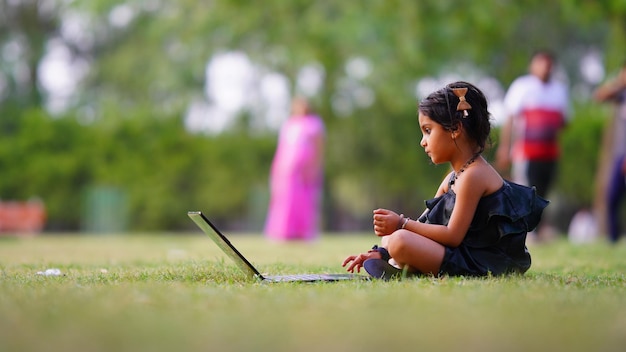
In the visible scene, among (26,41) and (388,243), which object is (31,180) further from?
(388,243)

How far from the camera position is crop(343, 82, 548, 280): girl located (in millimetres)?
4488

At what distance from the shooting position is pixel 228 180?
2117cm

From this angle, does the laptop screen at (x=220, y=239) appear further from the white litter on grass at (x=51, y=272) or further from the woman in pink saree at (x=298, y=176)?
the woman in pink saree at (x=298, y=176)

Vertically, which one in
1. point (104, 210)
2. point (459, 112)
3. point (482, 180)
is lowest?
point (104, 210)

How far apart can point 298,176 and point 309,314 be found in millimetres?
9856

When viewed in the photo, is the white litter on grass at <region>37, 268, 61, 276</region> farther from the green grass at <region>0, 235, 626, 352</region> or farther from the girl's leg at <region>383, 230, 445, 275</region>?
the girl's leg at <region>383, 230, 445, 275</region>

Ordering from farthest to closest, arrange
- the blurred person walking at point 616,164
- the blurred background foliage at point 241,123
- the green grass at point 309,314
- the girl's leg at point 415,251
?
the blurred background foliage at point 241,123
the blurred person walking at point 616,164
the girl's leg at point 415,251
the green grass at point 309,314

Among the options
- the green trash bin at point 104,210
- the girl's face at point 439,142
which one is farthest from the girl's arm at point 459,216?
the green trash bin at point 104,210

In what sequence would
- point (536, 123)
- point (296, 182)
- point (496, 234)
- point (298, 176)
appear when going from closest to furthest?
point (496, 234), point (536, 123), point (298, 176), point (296, 182)

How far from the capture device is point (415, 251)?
446 centimetres

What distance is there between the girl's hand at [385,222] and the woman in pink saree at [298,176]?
7900mm

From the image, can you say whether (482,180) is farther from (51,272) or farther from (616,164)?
(616,164)

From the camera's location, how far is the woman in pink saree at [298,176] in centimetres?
1242

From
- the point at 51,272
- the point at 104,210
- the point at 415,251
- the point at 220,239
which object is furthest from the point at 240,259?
the point at 104,210
